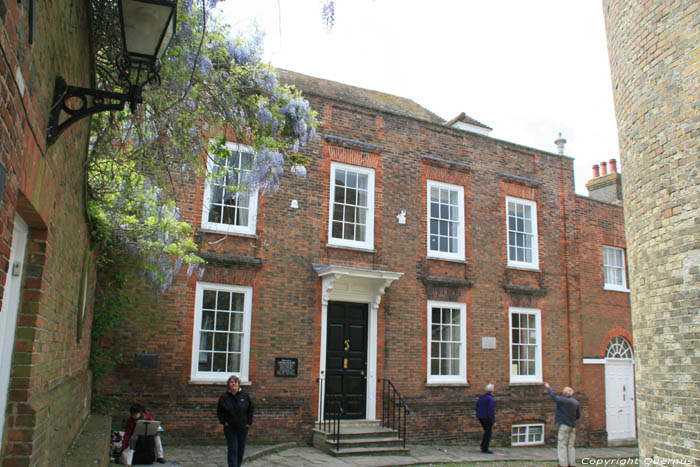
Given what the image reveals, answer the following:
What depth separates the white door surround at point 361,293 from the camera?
1262cm

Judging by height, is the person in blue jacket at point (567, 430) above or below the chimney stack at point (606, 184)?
below

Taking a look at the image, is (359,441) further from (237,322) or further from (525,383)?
(525,383)

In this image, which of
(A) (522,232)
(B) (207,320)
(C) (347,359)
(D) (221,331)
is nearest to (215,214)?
(B) (207,320)

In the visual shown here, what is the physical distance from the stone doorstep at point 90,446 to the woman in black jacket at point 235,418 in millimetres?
1655

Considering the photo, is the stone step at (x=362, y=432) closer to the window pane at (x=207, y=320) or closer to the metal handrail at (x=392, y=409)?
the metal handrail at (x=392, y=409)

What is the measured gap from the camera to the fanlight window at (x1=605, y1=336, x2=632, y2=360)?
17033 millimetres

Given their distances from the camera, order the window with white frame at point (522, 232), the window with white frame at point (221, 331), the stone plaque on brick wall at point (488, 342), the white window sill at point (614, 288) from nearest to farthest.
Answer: the window with white frame at point (221, 331) → the stone plaque on brick wall at point (488, 342) → the window with white frame at point (522, 232) → the white window sill at point (614, 288)

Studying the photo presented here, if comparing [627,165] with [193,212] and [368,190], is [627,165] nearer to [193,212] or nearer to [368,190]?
[368,190]

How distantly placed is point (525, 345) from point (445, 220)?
411 cm

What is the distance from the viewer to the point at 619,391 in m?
16.9

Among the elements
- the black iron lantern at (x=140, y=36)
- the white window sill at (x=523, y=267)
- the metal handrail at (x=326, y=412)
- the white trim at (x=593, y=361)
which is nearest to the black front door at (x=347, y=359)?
the metal handrail at (x=326, y=412)

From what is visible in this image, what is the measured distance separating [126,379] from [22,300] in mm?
7934

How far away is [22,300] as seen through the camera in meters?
3.52

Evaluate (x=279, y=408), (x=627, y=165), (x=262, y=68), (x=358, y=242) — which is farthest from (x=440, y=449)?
(x=262, y=68)
